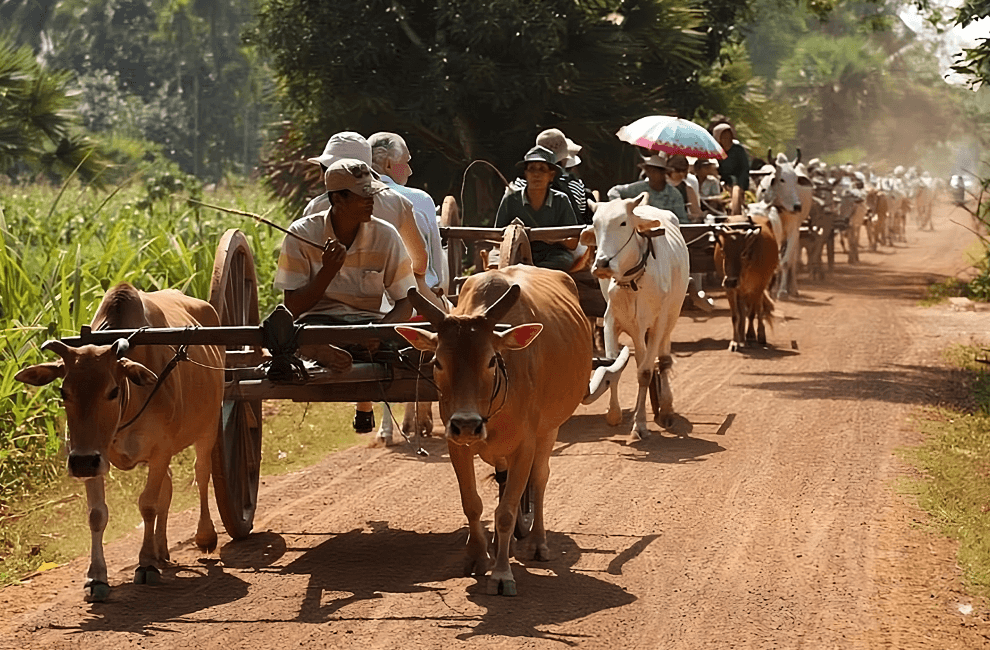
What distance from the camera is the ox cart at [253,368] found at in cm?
614

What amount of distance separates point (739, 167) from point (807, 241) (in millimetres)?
7872

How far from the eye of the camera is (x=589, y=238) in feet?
32.7

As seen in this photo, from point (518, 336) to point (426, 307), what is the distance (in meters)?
0.44

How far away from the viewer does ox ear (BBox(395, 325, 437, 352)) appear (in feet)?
19.3

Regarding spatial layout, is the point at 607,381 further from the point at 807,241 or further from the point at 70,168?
the point at 807,241

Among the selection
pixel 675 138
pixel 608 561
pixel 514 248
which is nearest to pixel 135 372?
pixel 608 561

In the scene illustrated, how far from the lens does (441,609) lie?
612 cm

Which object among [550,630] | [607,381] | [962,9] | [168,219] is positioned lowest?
[550,630]

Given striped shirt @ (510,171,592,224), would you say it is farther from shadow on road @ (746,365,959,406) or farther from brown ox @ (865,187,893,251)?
brown ox @ (865,187,893,251)

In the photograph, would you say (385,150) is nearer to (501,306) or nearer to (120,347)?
(501,306)

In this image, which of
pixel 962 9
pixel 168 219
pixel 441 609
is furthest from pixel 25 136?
pixel 962 9

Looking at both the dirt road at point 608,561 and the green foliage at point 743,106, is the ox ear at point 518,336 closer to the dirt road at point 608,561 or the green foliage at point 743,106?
the dirt road at point 608,561

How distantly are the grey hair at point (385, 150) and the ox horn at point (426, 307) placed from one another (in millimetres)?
3848

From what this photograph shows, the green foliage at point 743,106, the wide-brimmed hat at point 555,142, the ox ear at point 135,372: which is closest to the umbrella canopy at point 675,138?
the wide-brimmed hat at point 555,142
